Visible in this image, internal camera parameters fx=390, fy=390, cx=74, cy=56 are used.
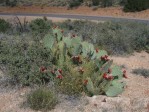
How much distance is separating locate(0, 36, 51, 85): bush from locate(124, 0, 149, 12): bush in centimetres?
2682

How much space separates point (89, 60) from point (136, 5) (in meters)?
27.3

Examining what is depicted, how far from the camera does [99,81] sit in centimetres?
869

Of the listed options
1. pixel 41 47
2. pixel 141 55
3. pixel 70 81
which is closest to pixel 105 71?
pixel 70 81

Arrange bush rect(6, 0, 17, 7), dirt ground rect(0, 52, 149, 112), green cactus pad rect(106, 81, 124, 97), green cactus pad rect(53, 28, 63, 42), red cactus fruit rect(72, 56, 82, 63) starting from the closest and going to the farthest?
dirt ground rect(0, 52, 149, 112)
green cactus pad rect(106, 81, 124, 97)
red cactus fruit rect(72, 56, 82, 63)
green cactus pad rect(53, 28, 63, 42)
bush rect(6, 0, 17, 7)

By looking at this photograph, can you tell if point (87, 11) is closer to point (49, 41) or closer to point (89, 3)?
point (89, 3)

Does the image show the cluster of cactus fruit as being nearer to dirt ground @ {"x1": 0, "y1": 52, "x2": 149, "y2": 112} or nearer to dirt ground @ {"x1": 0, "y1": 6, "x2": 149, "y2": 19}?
dirt ground @ {"x1": 0, "y1": 52, "x2": 149, "y2": 112}

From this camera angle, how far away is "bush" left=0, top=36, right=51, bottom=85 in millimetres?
8859

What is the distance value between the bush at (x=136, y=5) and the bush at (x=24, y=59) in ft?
88.0

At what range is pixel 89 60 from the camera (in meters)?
9.59

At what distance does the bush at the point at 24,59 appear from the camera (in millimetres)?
8859

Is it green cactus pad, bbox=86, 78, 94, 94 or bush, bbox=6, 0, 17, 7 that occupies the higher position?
green cactus pad, bbox=86, 78, 94, 94

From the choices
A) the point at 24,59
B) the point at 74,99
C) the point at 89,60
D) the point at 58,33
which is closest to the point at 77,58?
the point at 89,60

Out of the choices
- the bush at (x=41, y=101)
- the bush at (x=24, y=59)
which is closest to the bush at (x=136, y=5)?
the bush at (x=24, y=59)

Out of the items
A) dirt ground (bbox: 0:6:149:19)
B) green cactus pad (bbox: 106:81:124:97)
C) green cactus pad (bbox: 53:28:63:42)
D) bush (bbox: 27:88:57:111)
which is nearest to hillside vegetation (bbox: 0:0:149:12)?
dirt ground (bbox: 0:6:149:19)
